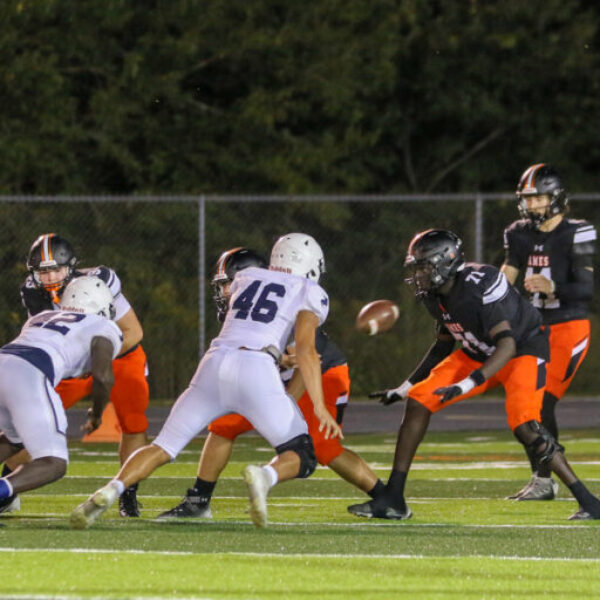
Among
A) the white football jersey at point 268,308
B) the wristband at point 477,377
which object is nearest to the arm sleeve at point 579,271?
the wristband at point 477,377

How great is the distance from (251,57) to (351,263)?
3.84m

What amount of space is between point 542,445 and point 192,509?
1.78 metres

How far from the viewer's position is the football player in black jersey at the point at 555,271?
399 inches

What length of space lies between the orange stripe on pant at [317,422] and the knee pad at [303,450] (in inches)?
21.5

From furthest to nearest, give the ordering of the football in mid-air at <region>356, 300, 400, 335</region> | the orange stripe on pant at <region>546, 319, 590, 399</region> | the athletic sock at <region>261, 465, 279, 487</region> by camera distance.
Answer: the orange stripe on pant at <region>546, 319, 590, 399</region> < the football in mid-air at <region>356, 300, 400, 335</region> < the athletic sock at <region>261, 465, 279, 487</region>

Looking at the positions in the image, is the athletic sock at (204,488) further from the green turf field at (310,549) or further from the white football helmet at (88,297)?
the white football helmet at (88,297)

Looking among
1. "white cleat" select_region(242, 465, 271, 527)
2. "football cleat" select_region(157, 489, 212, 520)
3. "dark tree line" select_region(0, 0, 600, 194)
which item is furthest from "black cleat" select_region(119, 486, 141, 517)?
"dark tree line" select_region(0, 0, 600, 194)

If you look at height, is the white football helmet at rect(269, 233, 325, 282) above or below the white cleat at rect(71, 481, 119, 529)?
above

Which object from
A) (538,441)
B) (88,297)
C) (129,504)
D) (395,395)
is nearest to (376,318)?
(395,395)

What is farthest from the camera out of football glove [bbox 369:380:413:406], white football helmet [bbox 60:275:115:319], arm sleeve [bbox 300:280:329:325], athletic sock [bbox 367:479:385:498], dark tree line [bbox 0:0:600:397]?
dark tree line [bbox 0:0:600:397]

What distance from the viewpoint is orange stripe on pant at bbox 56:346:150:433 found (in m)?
9.22

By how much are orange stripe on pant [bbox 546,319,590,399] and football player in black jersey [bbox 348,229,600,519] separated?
102cm

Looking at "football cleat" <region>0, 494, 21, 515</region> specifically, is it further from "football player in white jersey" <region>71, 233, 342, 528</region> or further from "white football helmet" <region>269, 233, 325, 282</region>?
"white football helmet" <region>269, 233, 325, 282</region>

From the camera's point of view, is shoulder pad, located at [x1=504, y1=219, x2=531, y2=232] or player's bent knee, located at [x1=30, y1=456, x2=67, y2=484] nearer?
player's bent knee, located at [x1=30, y1=456, x2=67, y2=484]
